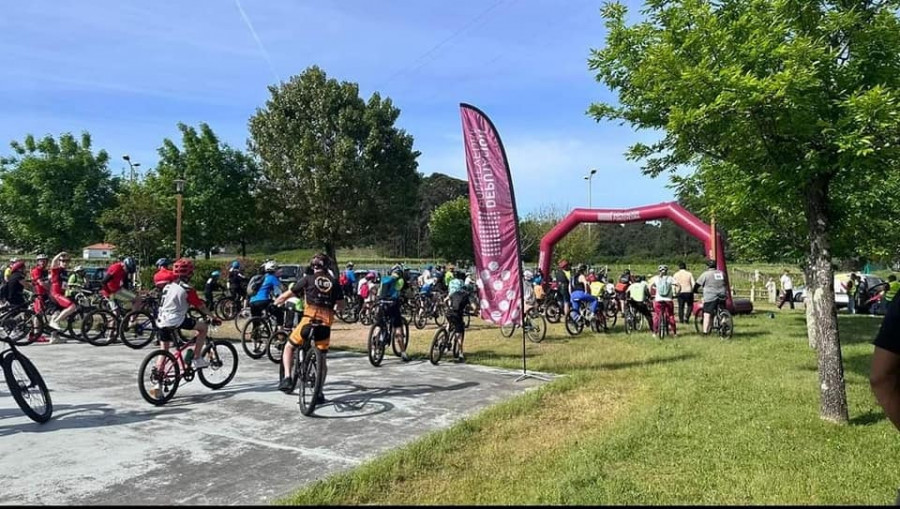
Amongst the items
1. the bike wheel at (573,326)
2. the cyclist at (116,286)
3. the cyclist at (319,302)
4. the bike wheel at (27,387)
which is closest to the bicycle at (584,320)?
the bike wheel at (573,326)

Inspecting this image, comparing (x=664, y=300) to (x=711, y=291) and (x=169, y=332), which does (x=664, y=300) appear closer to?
(x=711, y=291)

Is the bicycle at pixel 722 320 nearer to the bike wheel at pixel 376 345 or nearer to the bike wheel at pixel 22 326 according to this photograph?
the bike wheel at pixel 376 345

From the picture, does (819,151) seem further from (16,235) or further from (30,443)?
(16,235)

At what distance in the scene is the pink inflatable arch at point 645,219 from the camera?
19484 millimetres

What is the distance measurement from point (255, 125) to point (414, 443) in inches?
1302

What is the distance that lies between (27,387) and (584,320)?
11.9 meters

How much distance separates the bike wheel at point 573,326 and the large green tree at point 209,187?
23439 millimetres

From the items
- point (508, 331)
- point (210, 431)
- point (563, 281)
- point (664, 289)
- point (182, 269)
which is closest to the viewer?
point (210, 431)

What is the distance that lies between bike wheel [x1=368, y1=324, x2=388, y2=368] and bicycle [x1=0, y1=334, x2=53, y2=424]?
4752mm

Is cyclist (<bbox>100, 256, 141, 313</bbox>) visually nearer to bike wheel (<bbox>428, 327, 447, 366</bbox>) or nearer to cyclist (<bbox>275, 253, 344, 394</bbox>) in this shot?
bike wheel (<bbox>428, 327, 447, 366</bbox>)

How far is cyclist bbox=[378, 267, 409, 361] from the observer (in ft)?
35.9

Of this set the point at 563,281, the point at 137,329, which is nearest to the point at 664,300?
the point at 563,281

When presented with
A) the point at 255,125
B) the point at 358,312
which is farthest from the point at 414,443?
the point at 255,125

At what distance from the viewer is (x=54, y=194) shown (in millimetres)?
33031
